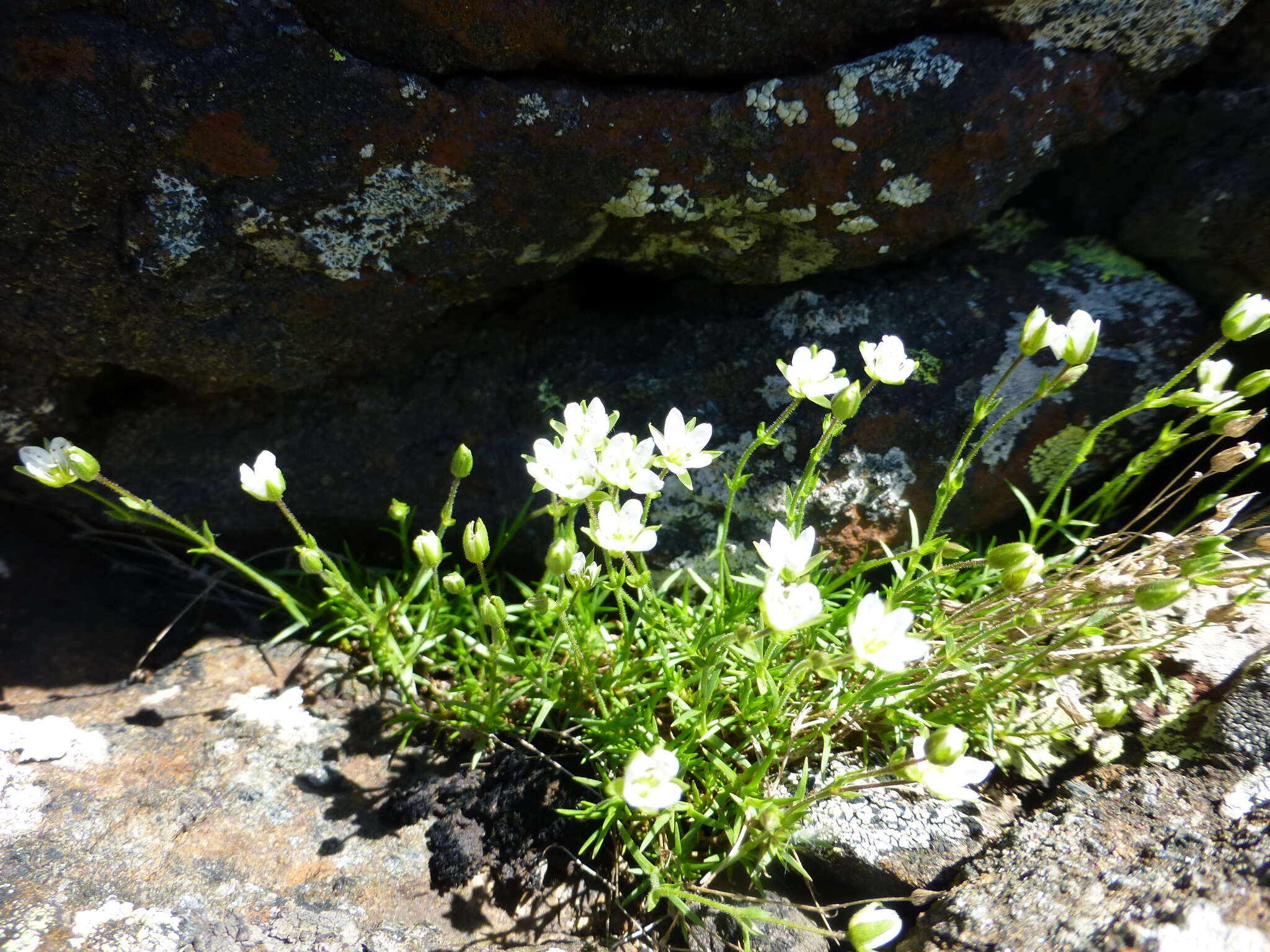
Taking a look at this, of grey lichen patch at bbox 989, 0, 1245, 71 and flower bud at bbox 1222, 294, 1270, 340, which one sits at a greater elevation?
grey lichen patch at bbox 989, 0, 1245, 71

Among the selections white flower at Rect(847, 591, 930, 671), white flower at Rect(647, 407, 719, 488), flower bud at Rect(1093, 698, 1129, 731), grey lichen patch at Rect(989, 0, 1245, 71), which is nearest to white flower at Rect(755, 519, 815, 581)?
white flower at Rect(847, 591, 930, 671)

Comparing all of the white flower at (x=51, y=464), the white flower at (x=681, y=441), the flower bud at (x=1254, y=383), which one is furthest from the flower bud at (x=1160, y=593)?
the white flower at (x=51, y=464)

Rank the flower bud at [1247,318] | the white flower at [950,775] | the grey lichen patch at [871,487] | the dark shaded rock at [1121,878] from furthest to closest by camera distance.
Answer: the grey lichen patch at [871,487]
the flower bud at [1247,318]
the white flower at [950,775]
the dark shaded rock at [1121,878]

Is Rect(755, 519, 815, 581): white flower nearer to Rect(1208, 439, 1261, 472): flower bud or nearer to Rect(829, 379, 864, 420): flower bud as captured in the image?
Rect(829, 379, 864, 420): flower bud

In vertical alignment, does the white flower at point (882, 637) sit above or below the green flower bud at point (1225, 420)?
below

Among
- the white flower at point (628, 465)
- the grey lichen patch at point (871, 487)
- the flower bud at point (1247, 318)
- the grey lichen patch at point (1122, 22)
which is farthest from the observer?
the grey lichen patch at point (871, 487)

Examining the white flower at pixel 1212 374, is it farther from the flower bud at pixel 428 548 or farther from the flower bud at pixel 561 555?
the flower bud at pixel 428 548

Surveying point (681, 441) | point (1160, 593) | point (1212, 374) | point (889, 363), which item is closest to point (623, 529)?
point (681, 441)
